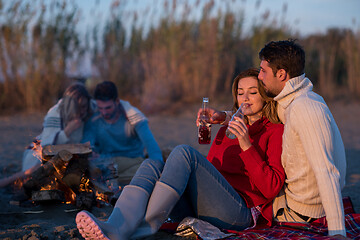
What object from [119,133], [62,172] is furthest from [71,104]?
[62,172]

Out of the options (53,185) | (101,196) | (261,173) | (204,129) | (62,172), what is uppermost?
(204,129)

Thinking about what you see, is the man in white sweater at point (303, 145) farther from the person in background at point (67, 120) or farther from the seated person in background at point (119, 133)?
the person in background at point (67, 120)

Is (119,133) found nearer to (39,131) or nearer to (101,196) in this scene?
(101,196)

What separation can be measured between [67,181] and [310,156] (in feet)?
7.66

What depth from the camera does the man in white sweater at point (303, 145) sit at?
2482mm

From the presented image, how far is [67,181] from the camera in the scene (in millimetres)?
3895

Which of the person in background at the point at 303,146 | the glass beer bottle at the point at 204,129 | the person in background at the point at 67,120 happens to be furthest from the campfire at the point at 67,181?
the person in background at the point at 303,146

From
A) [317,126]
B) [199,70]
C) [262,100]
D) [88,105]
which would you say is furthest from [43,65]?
[317,126]

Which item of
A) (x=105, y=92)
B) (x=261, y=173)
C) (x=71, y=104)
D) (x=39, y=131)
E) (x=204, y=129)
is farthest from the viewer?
(x=39, y=131)

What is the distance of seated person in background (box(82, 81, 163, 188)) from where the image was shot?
488cm

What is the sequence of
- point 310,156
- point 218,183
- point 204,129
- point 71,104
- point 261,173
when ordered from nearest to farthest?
point 310,156, point 261,173, point 218,183, point 204,129, point 71,104

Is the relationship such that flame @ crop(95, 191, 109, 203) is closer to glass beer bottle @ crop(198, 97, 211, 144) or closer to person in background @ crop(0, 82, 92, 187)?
person in background @ crop(0, 82, 92, 187)

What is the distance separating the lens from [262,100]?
3078 mm

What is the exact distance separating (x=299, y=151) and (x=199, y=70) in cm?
833
